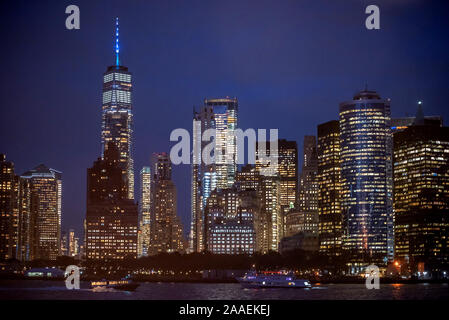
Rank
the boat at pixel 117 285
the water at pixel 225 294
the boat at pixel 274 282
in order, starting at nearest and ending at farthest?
1. the water at pixel 225 294
2. the boat at pixel 117 285
3. the boat at pixel 274 282

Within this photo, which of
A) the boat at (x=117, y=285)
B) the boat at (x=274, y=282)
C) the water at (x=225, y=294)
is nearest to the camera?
the water at (x=225, y=294)

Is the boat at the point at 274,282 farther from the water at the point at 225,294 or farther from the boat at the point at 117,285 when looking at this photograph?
the boat at the point at 117,285

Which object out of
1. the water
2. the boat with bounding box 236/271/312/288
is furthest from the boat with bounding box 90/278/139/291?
the boat with bounding box 236/271/312/288

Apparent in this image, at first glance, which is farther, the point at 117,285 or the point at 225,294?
the point at 117,285

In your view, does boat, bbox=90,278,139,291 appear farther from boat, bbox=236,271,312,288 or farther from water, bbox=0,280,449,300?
boat, bbox=236,271,312,288

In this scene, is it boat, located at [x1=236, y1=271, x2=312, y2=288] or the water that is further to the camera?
boat, located at [x1=236, y1=271, x2=312, y2=288]

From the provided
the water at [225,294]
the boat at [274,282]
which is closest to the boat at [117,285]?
the water at [225,294]

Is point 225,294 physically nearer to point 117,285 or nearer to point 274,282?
point 274,282

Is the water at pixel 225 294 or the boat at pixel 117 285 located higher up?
the boat at pixel 117 285

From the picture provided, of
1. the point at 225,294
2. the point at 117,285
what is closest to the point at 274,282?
the point at 225,294

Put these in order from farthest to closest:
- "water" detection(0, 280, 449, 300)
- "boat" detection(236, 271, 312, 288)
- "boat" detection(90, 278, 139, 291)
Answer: "boat" detection(236, 271, 312, 288) → "boat" detection(90, 278, 139, 291) → "water" detection(0, 280, 449, 300)

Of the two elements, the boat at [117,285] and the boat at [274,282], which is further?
the boat at [274,282]
